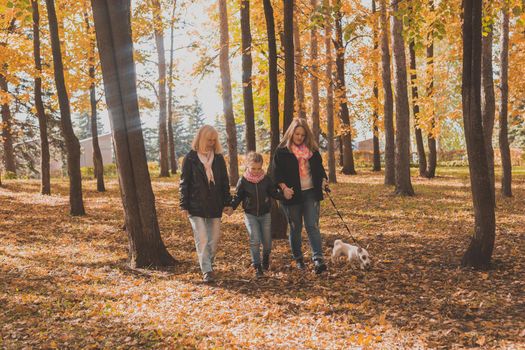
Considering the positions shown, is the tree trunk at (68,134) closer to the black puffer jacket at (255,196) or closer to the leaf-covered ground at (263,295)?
the leaf-covered ground at (263,295)

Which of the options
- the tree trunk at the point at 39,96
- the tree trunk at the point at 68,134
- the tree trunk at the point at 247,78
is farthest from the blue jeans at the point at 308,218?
the tree trunk at the point at 39,96

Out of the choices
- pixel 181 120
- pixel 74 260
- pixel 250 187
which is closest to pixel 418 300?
pixel 250 187

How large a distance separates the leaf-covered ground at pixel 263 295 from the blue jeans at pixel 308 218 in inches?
17.3

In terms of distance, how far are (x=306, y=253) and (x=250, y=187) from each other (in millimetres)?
2022

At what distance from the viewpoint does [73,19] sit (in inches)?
617

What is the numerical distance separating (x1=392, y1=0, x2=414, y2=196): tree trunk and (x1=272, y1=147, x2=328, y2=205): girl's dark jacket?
8.15 metres

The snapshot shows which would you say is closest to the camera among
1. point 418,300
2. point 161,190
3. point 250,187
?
point 418,300

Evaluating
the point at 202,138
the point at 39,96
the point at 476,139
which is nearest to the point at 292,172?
the point at 202,138

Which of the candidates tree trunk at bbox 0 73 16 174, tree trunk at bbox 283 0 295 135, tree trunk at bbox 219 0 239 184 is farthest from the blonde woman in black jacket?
tree trunk at bbox 0 73 16 174

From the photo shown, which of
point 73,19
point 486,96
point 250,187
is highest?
point 73,19

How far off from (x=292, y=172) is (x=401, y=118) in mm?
8772

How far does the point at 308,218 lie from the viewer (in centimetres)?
645

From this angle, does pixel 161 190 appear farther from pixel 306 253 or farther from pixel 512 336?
pixel 512 336

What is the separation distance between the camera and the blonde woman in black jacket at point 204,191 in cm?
612
